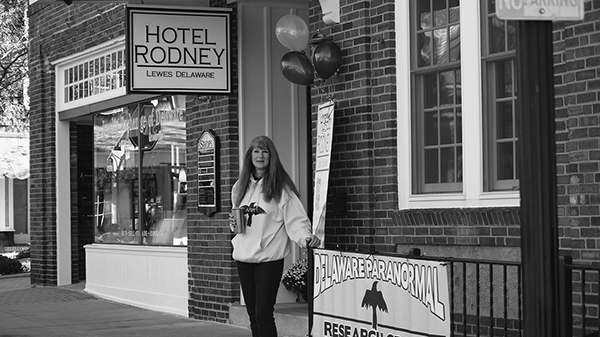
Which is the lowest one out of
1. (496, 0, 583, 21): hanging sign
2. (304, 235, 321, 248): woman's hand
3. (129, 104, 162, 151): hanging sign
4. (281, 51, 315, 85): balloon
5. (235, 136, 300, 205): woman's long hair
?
(304, 235, 321, 248): woman's hand

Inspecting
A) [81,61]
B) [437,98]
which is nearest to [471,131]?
[437,98]

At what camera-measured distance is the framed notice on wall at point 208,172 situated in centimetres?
1094

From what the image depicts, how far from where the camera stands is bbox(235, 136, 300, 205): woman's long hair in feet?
24.1

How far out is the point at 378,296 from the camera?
21.7 feet

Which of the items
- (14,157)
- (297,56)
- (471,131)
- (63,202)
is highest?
(297,56)

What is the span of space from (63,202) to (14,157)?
12.2 m

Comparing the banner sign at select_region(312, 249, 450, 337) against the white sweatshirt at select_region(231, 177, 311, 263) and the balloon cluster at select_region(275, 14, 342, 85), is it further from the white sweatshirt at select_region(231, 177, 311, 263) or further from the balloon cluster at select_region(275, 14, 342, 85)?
the balloon cluster at select_region(275, 14, 342, 85)

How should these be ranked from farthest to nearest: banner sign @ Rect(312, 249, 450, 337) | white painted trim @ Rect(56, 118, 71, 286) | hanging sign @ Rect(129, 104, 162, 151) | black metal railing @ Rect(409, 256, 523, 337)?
1. white painted trim @ Rect(56, 118, 71, 286)
2. hanging sign @ Rect(129, 104, 162, 151)
3. black metal railing @ Rect(409, 256, 523, 337)
4. banner sign @ Rect(312, 249, 450, 337)

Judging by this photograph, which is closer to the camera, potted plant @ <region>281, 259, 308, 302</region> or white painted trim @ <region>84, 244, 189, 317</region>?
potted plant @ <region>281, 259, 308, 302</region>

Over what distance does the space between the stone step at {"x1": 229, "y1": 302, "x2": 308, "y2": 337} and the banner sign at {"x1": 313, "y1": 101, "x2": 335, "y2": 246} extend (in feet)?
4.05

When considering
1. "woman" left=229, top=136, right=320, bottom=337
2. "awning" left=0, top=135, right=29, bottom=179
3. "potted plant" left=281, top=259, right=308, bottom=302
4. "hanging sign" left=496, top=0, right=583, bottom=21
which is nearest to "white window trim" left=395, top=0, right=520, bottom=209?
"woman" left=229, top=136, right=320, bottom=337

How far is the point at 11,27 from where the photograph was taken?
24.2 meters

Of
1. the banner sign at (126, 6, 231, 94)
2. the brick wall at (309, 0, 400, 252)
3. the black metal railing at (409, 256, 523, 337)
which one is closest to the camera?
the black metal railing at (409, 256, 523, 337)

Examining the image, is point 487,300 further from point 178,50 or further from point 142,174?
point 142,174
